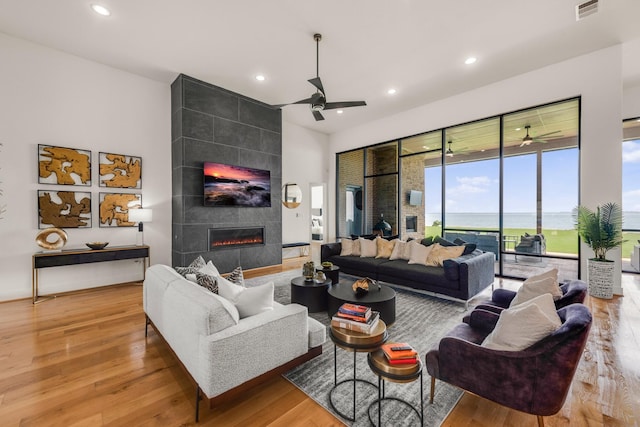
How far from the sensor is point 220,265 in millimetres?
5398

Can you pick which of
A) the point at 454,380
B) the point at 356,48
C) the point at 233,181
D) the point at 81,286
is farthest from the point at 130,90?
the point at 454,380

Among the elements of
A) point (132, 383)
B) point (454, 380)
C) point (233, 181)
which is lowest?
point (132, 383)

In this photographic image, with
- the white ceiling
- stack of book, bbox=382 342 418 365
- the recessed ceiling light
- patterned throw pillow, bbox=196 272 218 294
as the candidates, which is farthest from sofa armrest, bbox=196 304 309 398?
the recessed ceiling light

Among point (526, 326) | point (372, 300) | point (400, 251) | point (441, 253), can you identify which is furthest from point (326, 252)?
point (526, 326)

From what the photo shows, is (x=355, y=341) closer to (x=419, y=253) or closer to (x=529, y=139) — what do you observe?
(x=419, y=253)

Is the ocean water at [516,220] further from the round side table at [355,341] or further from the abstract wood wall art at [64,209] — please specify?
the abstract wood wall art at [64,209]

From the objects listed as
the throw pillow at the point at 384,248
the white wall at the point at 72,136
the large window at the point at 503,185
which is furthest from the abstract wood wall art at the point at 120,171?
the large window at the point at 503,185

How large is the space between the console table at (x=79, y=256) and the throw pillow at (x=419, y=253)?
455cm

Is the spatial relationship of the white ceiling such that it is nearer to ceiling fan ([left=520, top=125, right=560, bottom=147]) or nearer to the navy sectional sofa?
ceiling fan ([left=520, top=125, right=560, bottom=147])

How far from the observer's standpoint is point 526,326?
1.50 metres

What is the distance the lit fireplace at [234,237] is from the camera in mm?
5313

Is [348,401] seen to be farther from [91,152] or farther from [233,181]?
[91,152]

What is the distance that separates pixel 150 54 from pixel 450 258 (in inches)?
220

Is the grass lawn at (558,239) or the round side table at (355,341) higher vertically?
the grass lawn at (558,239)
